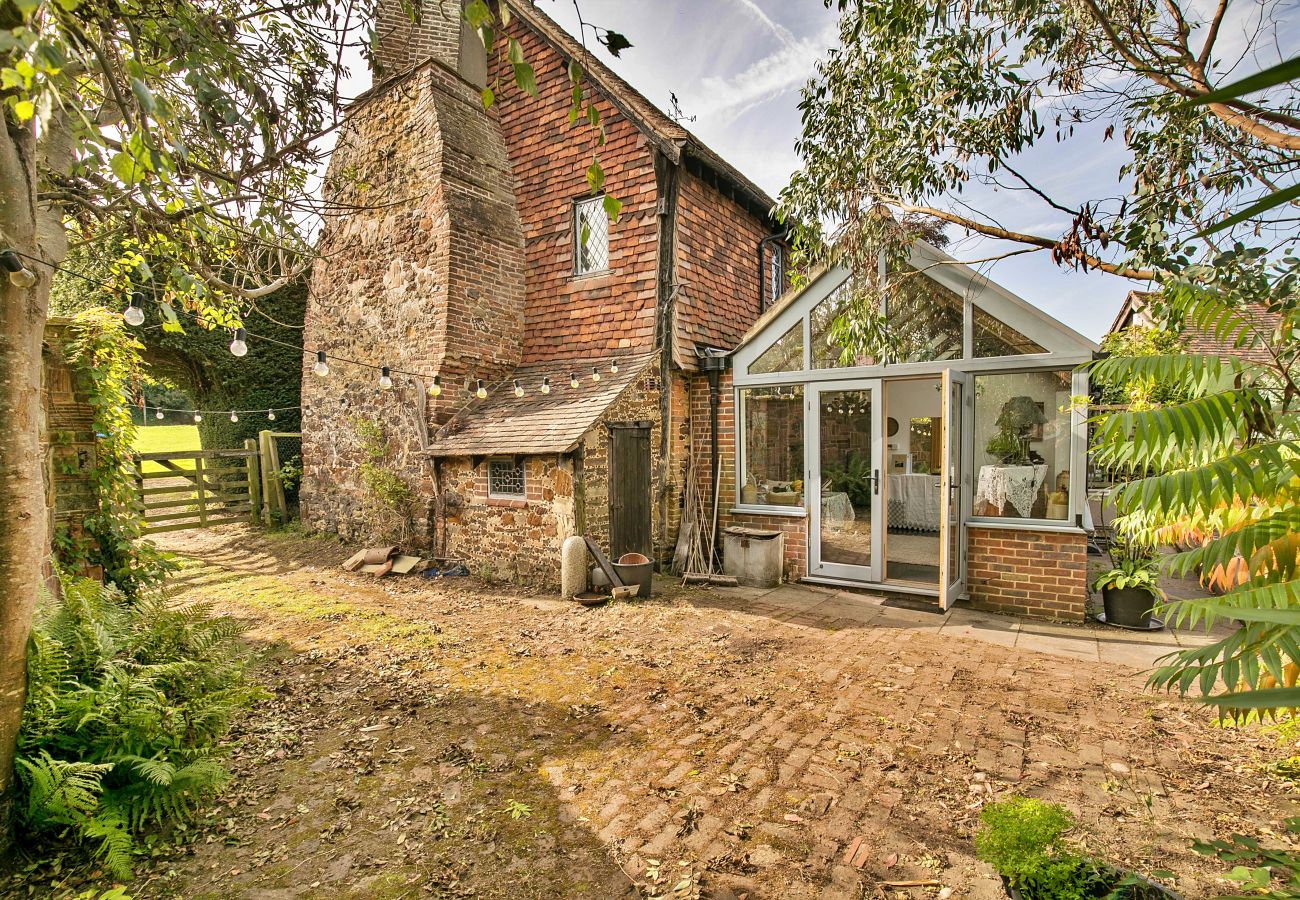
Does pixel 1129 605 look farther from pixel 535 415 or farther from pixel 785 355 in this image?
pixel 535 415

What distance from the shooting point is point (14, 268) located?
2.51m

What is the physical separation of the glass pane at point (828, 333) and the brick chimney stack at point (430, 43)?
7603 mm

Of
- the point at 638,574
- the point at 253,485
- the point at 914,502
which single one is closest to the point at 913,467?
the point at 914,502

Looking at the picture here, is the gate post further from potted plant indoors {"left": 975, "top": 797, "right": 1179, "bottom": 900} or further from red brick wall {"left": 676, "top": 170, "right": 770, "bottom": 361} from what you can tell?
potted plant indoors {"left": 975, "top": 797, "right": 1179, "bottom": 900}

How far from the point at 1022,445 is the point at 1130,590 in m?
1.82

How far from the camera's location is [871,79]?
5.23 m

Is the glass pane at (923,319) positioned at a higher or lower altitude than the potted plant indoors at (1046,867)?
higher

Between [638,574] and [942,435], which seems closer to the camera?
[942,435]

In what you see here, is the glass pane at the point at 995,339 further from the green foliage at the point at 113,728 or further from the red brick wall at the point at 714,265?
the green foliage at the point at 113,728

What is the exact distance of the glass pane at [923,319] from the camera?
A: 274 inches

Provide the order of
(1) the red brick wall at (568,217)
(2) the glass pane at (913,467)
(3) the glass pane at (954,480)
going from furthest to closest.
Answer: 1. (2) the glass pane at (913,467)
2. (1) the red brick wall at (568,217)
3. (3) the glass pane at (954,480)

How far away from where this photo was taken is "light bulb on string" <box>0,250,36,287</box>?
2.50 m

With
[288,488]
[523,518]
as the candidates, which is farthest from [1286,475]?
[288,488]

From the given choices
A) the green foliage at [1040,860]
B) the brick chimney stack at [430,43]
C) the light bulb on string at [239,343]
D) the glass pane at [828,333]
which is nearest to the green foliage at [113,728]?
the light bulb on string at [239,343]
